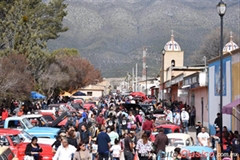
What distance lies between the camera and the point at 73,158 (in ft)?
43.0

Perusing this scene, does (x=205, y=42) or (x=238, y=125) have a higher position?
(x=205, y=42)

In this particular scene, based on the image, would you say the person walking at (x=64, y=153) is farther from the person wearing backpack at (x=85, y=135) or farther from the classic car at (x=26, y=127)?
the classic car at (x=26, y=127)

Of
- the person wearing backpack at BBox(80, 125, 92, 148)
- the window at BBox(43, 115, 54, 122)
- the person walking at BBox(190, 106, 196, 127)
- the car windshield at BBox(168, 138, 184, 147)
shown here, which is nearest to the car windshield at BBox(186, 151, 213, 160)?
the car windshield at BBox(168, 138, 184, 147)

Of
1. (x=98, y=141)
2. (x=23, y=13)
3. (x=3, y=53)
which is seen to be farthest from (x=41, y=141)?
(x=23, y=13)

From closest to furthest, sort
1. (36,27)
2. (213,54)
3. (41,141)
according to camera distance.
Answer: (41,141)
(36,27)
(213,54)

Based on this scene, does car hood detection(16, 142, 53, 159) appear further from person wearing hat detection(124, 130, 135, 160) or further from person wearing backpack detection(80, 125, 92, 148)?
person wearing hat detection(124, 130, 135, 160)

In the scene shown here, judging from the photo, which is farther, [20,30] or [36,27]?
[36,27]

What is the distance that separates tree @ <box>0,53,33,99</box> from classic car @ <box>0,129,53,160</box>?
17.7m

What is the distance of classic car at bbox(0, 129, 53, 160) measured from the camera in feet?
50.5

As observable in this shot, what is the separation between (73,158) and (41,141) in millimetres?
5253

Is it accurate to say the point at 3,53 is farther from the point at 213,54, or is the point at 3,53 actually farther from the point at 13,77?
the point at 213,54

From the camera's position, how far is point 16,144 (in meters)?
15.8

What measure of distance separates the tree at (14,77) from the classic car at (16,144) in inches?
695

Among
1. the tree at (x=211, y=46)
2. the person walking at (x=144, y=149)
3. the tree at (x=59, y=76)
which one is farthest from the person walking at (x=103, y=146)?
the tree at (x=211, y=46)
